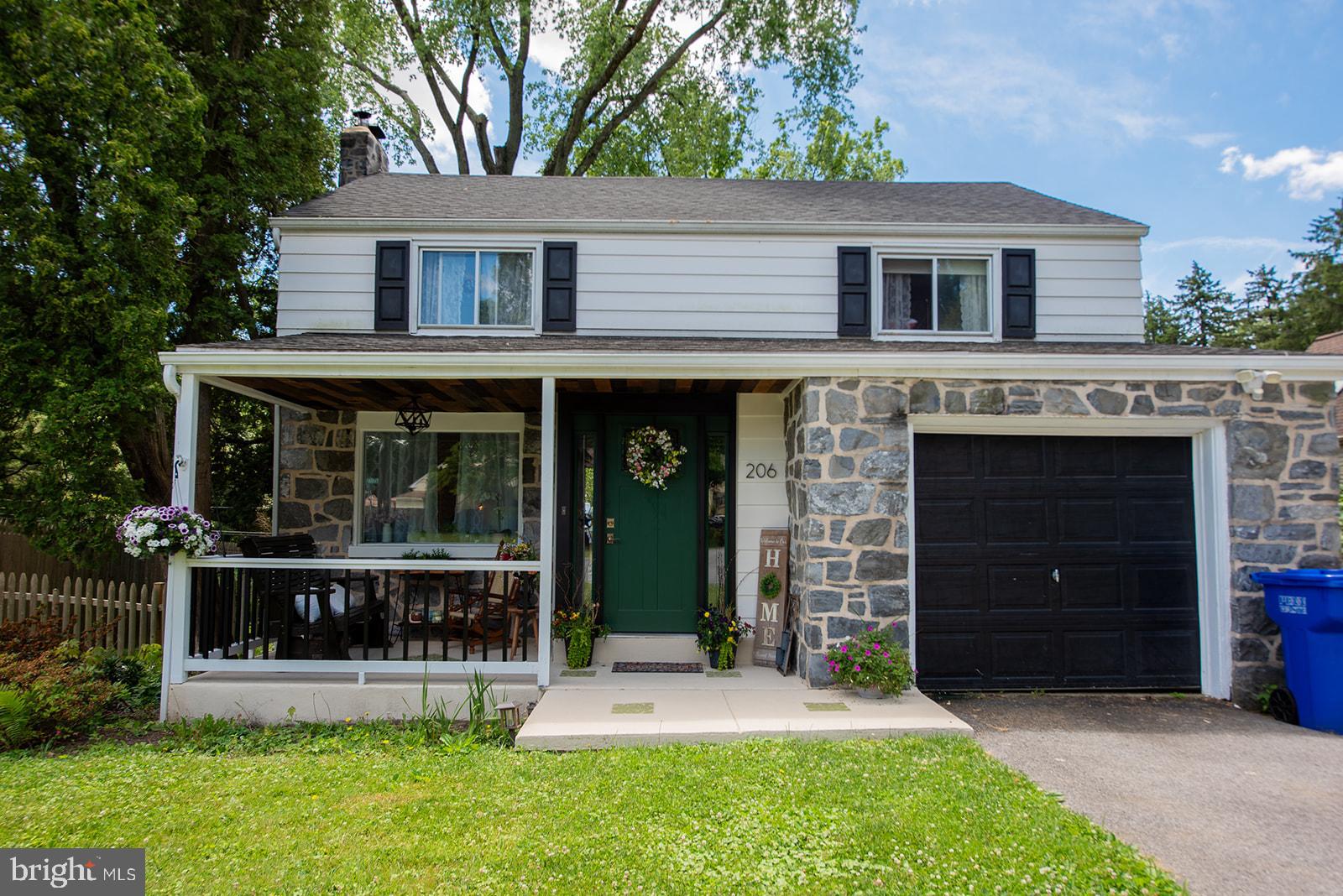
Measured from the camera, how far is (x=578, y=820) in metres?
3.46

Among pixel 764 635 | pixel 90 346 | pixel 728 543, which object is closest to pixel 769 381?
pixel 728 543

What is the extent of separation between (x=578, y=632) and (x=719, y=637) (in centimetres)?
124

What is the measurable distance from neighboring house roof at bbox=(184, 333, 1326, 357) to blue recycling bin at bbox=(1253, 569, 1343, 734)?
176 cm

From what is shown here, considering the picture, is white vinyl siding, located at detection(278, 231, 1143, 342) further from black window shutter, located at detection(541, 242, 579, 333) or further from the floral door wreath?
the floral door wreath

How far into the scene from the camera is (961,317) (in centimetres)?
745

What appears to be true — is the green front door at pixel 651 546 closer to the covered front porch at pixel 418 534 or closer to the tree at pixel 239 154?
the covered front porch at pixel 418 534

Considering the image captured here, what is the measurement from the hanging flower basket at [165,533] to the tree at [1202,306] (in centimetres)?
3500

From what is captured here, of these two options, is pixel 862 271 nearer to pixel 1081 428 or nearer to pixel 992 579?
pixel 1081 428

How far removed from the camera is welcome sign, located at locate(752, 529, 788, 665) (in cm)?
636

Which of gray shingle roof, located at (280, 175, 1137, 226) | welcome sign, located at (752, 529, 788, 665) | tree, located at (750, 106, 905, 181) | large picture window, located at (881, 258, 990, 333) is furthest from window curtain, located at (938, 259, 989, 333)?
tree, located at (750, 106, 905, 181)

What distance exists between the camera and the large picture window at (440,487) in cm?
743

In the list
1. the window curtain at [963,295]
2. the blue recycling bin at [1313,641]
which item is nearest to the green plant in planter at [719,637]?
the window curtain at [963,295]

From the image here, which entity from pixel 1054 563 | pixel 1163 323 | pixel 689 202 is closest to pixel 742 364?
pixel 1054 563

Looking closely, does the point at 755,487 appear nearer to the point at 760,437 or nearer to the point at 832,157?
the point at 760,437
